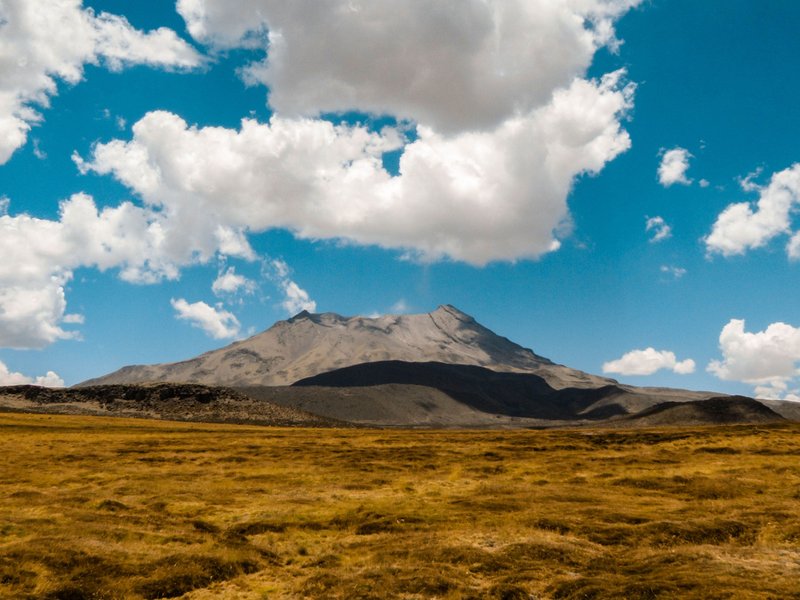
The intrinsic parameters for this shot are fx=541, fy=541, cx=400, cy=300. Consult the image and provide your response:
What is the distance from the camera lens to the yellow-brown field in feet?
70.6

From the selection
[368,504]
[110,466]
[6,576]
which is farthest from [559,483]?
[110,466]

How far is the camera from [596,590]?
1992 centimetres

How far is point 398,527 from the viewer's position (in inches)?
1364

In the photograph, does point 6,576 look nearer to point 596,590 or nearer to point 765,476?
point 596,590

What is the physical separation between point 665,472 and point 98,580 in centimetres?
5635

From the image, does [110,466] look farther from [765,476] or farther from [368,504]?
[765,476]

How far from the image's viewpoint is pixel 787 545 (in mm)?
27641

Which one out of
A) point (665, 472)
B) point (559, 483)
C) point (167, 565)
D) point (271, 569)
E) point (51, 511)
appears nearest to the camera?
point (167, 565)

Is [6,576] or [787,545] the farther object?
[787,545]

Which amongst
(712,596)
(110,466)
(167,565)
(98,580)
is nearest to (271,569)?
(167,565)

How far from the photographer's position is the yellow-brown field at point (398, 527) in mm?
21516

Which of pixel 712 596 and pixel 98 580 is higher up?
pixel 712 596

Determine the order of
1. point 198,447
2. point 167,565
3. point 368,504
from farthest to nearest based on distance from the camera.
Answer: point 198,447 < point 368,504 < point 167,565

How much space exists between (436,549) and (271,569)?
26.5 feet
